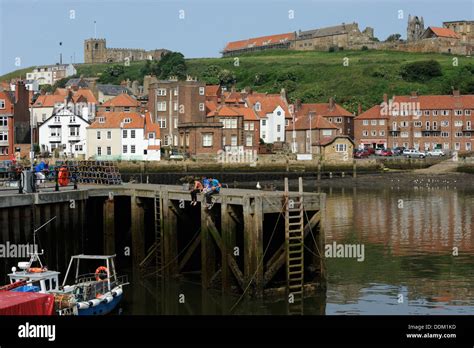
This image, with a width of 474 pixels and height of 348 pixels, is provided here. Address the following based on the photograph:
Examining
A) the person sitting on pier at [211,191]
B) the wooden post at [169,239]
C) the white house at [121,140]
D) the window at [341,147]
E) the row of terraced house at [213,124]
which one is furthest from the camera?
the window at [341,147]

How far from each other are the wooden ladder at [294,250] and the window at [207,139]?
238 ft

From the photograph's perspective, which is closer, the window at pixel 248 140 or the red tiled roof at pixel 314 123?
the window at pixel 248 140

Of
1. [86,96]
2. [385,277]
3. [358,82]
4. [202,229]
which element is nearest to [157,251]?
[202,229]

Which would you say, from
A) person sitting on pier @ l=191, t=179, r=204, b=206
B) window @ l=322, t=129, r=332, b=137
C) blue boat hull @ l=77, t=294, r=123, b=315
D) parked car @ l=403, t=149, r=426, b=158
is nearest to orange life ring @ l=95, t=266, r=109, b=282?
blue boat hull @ l=77, t=294, r=123, b=315

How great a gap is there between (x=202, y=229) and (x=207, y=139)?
71.4 meters

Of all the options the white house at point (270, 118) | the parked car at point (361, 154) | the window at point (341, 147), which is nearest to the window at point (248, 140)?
the white house at point (270, 118)

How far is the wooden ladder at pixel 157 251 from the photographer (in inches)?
1423

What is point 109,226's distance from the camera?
1478 inches

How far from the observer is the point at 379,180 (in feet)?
324

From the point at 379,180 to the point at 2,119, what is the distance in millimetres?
46776

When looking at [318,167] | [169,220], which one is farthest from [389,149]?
[169,220]

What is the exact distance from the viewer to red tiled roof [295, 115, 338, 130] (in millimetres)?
116750

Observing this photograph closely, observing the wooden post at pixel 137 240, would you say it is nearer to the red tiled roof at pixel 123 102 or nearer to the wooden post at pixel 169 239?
the wooden post at pixel 169 239

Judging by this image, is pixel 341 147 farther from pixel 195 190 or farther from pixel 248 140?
pixel 195 190
